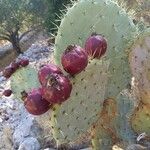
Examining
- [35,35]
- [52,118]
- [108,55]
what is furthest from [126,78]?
[35,35]

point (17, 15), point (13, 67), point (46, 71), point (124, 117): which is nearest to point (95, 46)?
point (46, 71)

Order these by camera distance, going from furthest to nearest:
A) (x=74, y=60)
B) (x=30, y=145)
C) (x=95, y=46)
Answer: (x=30, y=145), (x=95, y=46), (x=74, y=60)

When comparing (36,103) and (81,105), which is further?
(81,105)

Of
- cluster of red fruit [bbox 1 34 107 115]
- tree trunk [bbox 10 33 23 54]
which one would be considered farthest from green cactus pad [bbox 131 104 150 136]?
tree trunk [bbox 10 33 23 54]

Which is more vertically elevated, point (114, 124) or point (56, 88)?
point (56, 88)

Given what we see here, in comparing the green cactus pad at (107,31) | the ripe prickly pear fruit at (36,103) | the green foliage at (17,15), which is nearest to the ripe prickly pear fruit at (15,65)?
the green cactus pad at (107,31)

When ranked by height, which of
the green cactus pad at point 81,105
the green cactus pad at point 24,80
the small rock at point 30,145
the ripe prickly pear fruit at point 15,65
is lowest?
the small rock at point 30,145

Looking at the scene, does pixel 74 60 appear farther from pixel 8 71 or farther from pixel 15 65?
pixel 15 65

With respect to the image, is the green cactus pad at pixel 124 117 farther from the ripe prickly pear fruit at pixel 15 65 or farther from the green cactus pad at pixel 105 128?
the ripe prickly pear fruit at pixel 15 65
